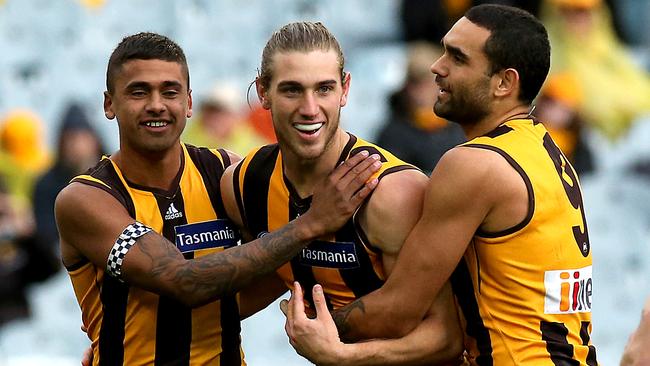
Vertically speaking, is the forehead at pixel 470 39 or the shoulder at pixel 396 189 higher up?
the forehead at pixel 470 39

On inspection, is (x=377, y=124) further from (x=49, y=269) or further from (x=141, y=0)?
(x=49, y=269)

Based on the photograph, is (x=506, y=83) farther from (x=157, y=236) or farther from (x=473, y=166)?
(x=157, y=236)

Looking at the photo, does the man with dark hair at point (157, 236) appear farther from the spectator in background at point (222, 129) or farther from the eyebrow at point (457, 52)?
the spectator in background at point (222, 129)

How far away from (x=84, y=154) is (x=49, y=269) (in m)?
1.09

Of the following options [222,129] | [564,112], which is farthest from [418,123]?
[222,129]

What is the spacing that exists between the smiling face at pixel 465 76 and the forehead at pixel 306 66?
446mm

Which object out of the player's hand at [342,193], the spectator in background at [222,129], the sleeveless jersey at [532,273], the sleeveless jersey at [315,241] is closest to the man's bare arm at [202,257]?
the player's hand at [342,193]

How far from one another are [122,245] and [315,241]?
0.84 m

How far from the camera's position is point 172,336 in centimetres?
573

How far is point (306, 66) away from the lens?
208 inches

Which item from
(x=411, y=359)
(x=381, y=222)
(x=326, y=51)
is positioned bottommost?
(x=411, y=359)

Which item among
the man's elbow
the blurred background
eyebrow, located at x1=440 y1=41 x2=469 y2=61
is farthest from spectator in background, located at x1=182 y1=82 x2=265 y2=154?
the man's elbow

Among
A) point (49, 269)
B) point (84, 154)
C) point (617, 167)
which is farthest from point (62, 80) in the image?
point (617, 167)

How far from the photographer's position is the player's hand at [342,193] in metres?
5.21
